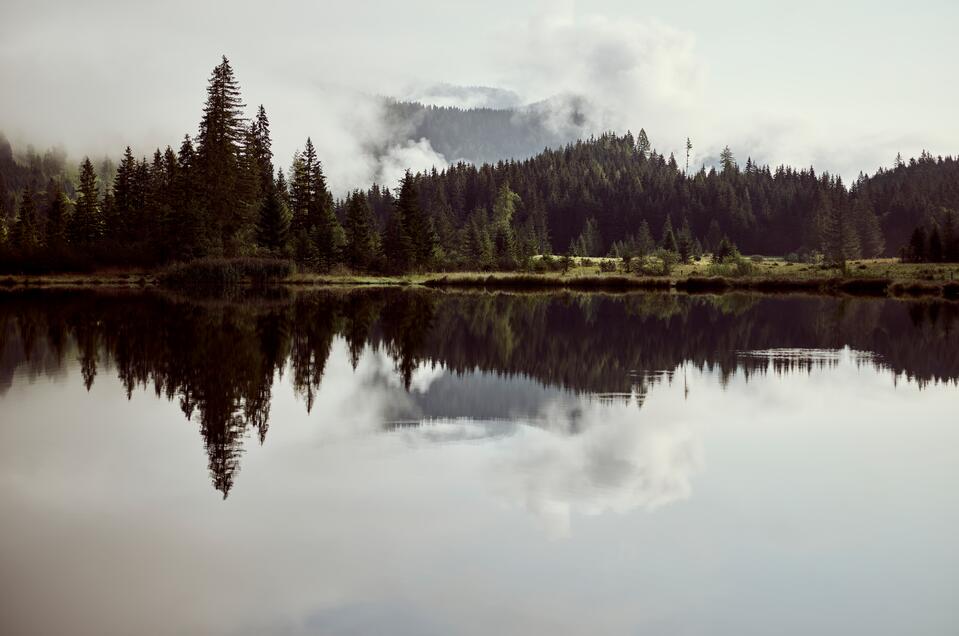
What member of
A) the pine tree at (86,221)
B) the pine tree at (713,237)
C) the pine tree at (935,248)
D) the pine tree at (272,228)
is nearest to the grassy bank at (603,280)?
the pine tree at (272,228)

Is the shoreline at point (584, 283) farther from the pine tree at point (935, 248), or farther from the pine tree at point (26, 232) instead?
the pine tree at point (935, 248)

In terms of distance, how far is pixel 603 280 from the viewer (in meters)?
88.8

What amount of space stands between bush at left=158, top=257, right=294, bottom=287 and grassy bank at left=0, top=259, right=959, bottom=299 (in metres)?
0.09

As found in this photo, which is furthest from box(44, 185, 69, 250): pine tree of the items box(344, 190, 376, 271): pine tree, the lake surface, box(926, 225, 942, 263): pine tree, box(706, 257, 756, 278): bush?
box(926, 225, 942, 263): pine tree

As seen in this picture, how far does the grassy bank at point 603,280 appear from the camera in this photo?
7769 cm

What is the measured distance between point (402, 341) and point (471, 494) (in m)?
20.6

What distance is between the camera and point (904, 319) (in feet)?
147

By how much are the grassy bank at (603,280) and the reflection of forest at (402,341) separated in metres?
23.9

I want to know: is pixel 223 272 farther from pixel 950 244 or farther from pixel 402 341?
pixel 950 244

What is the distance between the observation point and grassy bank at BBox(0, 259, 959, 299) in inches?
3059

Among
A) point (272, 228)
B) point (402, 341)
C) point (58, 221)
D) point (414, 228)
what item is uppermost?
point (58, 221)

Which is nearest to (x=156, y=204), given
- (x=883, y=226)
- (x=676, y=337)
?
(x=676, y=337)

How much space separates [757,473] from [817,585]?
4694mm

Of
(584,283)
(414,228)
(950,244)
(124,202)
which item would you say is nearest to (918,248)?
(950,244)
